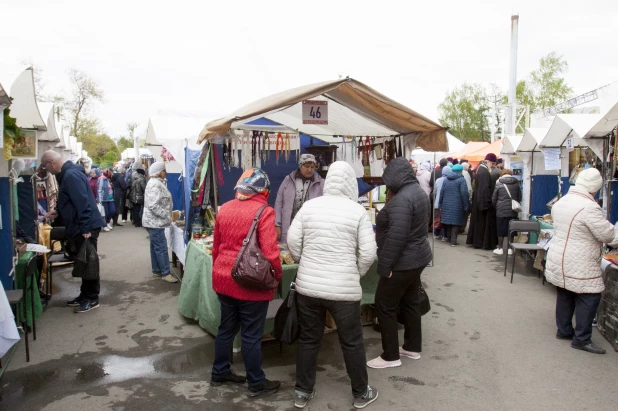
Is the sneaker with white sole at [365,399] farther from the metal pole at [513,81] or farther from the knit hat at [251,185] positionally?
the metal pole at [513,81]

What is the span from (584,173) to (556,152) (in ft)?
13.6

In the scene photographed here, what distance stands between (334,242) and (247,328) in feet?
3.03

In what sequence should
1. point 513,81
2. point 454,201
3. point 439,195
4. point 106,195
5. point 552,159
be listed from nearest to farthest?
point 552,159 < point 454,201 < point 439,195 < point 106,195 < point 513,81

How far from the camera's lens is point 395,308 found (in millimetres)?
3793

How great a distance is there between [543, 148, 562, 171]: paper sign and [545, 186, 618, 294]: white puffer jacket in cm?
411

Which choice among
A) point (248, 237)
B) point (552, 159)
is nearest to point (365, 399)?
point (248, 237)

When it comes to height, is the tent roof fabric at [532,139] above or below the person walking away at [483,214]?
above

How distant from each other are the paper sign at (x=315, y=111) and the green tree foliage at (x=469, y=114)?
38558 millimetres

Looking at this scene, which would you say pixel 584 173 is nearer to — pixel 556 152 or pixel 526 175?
pixel 556 152

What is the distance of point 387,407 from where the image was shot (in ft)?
10.8

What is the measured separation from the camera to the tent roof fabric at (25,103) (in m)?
4.51

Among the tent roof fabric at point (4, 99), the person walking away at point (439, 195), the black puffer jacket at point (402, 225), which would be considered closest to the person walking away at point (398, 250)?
the black puffer jacket at point (402, 225)

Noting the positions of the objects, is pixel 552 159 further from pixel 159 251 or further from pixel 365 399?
pixel 159 251

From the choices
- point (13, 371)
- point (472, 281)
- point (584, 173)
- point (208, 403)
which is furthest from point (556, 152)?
point (13, 371)
